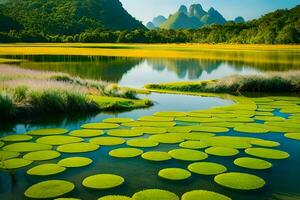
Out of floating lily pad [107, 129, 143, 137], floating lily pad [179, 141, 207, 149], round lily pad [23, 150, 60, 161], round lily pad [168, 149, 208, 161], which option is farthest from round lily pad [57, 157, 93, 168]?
floating lily pad [179, 141, 207, 149]

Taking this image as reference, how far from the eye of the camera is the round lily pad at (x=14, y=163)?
7.41m

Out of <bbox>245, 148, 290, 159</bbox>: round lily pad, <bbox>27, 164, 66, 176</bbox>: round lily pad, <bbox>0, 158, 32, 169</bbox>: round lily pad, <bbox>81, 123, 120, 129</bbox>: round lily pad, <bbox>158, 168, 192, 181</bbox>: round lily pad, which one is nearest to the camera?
<bbox>158, 168, 192, 181</bbox>: round lily pad

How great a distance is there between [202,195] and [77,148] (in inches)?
138

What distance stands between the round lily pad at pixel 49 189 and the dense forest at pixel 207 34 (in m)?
72.7

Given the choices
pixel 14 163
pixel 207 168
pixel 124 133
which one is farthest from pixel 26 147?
pixel 207 168

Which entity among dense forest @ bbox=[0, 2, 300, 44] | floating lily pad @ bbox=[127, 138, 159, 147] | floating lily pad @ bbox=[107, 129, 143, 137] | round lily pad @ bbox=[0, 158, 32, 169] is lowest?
→ round lily pad @ bbox=[0, 158, 32, 169]

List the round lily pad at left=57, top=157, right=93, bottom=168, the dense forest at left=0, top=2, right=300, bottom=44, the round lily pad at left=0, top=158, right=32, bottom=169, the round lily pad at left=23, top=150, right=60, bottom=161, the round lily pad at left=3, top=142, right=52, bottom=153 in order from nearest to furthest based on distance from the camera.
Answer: the round lily pad at left=0, top=158, right=32, bottom=169
the round lily pad at left=57, top=157, right=93, bottom=168
the round lily pad at left=23, top=150, right=60, bottom=161
the round lily pad at left=3, top=142, right=52, bottom=153
the dense forest at left=0, top=2, right=300, bottom=44

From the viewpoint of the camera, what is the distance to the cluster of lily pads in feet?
21.8

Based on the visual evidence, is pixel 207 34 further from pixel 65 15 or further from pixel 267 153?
pixel 267 153

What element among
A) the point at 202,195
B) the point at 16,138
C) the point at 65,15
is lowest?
the point at 202,195

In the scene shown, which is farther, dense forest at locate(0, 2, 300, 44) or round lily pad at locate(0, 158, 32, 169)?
dense forest at locate(0, 2, 300, 44)

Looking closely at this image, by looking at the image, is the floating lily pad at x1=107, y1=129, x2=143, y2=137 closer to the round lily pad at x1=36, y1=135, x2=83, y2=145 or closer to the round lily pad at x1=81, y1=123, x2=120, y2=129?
the round lily pad at x1=81, y1=123, x2=120, y2=129

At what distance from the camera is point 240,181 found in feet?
22.5

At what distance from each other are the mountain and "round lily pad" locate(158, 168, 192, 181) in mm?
85564
